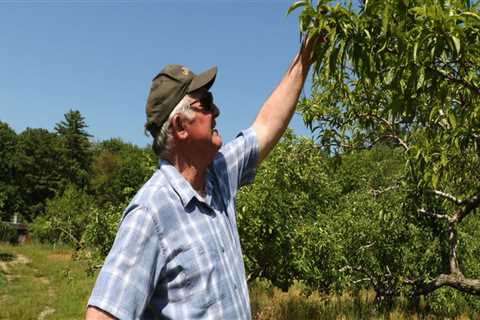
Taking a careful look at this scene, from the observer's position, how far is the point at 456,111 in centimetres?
284

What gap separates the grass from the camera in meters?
10.6

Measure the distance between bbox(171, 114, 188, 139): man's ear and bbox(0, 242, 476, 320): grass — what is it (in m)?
8.28

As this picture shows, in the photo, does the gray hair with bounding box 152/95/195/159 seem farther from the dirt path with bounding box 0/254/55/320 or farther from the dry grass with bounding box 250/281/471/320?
the dirt path with bounding box 0/254/55/320

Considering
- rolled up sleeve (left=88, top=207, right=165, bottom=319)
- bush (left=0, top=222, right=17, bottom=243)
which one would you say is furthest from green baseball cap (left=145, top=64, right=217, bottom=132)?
bush (left=0, top=222, right=17, bottom=243)

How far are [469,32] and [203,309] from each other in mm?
1412

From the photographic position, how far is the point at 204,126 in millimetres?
1772

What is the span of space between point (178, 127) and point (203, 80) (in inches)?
8.2

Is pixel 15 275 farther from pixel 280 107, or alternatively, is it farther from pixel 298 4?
pixel 298 4

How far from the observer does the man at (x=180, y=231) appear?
1436mm

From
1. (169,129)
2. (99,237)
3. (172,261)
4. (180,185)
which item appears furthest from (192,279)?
(99,237)

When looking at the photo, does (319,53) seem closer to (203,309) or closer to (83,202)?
(203,309)

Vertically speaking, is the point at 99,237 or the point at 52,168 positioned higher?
the point at 52,168

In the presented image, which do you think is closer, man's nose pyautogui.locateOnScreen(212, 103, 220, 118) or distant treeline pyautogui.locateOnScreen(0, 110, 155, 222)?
man's nose pyautogui.locateOnScreen(212, 103, 220, 118)

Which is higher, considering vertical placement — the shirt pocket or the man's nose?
the man's nose
